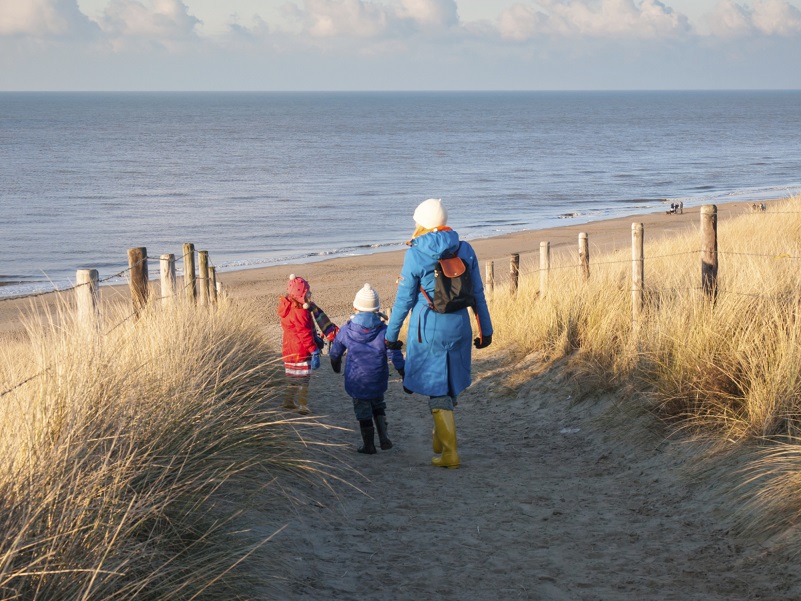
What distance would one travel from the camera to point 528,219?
1448 inches

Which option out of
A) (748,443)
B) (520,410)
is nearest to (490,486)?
(748,443)

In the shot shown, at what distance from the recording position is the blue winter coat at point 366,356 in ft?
22.8

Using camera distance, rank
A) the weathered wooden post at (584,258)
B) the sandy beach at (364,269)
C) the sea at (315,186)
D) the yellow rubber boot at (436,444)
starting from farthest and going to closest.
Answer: the sea at (315,186)
the sandy beach at (364,269)
the weathered wooden post at (584,258)
the yellow rubber boot at (436,444)

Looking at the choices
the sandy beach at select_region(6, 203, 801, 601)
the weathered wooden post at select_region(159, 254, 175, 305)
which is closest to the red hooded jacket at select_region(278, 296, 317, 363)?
the sandy beach at select_region(6, 203, 801, 601)

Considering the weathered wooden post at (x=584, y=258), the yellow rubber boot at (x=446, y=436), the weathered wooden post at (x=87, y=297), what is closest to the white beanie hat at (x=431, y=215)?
the yellow rubber boot at (x=446, y=436)

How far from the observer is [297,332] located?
802 cm

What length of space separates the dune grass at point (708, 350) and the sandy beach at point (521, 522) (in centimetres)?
25

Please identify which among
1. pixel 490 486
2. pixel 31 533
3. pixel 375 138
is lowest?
pixel 490 486

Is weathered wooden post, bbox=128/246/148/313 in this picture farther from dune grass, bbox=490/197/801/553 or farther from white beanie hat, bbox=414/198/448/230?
dune grass, bbox=490/197/801/553

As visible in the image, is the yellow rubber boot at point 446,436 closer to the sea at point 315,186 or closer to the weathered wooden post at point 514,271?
the sea at point 315,186

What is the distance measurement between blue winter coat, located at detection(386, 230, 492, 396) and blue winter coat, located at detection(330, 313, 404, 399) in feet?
1.46

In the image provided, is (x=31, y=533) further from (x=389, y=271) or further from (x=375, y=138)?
(x=375, y=138)

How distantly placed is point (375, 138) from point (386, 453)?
307 feet

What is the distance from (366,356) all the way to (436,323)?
2.72 ft
